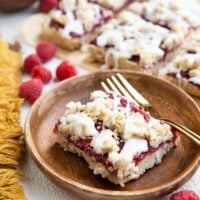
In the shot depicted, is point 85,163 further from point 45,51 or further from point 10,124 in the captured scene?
point 45,51

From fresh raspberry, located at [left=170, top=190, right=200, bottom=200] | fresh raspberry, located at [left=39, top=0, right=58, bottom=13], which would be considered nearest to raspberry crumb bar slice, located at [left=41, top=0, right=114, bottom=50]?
fresh raspberry, located at [left=39, top=0, right=58, bottom=13]

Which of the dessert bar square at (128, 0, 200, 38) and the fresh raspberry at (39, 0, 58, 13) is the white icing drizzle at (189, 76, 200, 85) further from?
the fresh raspberry at (39, 0, 58, 13)

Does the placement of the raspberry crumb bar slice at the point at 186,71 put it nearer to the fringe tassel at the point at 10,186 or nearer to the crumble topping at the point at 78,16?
the crumble topping at the point at 78,16

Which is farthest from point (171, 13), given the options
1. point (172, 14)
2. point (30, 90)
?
point (30, 90)

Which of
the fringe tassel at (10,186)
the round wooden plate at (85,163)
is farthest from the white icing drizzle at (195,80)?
the fringe tassel at (10,186)

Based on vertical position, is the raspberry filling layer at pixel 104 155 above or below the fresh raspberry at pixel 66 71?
above

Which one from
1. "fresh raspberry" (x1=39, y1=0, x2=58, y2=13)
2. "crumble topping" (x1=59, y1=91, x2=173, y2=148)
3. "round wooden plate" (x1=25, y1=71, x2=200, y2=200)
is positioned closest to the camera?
"round wooden plate" (x1=25, y1=71, x2=200, y2=200)

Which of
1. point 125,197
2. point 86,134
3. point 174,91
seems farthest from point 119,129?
point 174,91
